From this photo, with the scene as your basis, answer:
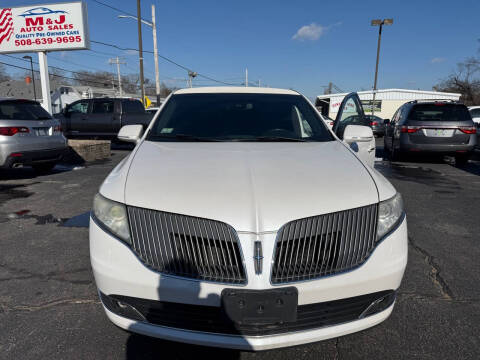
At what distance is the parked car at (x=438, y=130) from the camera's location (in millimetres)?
8570

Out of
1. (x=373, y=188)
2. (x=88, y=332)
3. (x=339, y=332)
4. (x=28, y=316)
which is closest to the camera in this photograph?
(x=339, y=332)

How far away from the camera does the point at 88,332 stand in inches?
87.7

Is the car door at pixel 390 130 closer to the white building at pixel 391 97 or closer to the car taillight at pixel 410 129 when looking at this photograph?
the car taillight at pixel 410 129

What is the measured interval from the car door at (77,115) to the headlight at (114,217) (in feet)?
40.5

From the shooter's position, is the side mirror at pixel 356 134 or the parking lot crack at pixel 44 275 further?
the side mirror at pixel 356 134

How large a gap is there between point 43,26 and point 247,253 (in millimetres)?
15099

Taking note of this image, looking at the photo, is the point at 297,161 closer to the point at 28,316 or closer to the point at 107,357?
the point at 107,357

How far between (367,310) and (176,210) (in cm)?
111

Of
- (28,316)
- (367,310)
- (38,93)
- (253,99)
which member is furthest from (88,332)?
(38,93)

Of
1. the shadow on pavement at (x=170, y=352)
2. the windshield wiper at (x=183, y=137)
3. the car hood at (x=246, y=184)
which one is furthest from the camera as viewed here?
the windshield wiper at (x=183, y=137)

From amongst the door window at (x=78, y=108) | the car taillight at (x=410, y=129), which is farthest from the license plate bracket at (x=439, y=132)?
the door window at (x=78, y=108)

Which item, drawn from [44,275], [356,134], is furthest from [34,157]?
[356,134]

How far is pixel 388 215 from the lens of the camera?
1.92 metres

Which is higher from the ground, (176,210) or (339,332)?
(176,210)
